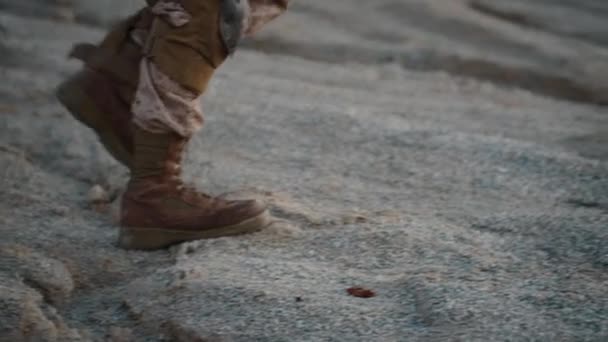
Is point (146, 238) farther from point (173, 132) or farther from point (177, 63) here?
point (177, 63)

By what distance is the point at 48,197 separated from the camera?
2.96 m

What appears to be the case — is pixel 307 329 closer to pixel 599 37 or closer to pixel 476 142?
pixel 476 142

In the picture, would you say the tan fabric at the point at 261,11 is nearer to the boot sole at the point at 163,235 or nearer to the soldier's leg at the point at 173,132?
the soldier's leg at the point at 173,132

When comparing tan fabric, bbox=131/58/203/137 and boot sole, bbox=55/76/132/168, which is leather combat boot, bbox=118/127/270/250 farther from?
boot sole, bbox=55/76/132/168

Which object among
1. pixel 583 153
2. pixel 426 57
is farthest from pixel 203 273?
pixel 426 57

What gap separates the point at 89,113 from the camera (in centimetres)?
266

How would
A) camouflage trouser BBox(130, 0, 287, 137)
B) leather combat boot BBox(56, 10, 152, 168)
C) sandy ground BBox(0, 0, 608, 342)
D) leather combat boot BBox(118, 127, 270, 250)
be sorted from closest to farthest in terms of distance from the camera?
sandy ground BBox(0, 0, 608, 342) < camouflage trouser BBox(130, 0, 287, 137) < leather combat boot BBox(118, 127, 270, 250) < leather combat boot BBox(56, 10, 152, 168)

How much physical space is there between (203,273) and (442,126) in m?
1.67

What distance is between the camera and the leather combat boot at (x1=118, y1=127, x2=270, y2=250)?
2502mm

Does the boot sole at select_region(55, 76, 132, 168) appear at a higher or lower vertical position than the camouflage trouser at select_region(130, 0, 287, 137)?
lower

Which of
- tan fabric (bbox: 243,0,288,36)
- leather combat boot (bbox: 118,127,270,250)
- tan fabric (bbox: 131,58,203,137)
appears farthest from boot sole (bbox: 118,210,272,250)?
tan fabric (bbox: 243,0,288,36)

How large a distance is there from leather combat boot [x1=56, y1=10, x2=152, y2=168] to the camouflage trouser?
159 mm

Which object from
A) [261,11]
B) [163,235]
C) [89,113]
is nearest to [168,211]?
[163,235]

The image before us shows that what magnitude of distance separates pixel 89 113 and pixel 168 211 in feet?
1.04
